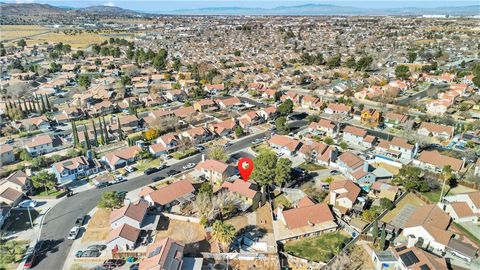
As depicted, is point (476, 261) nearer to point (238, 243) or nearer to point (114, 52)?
point (238, 243)

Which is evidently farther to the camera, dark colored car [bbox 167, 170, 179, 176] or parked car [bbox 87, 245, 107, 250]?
dark colored car [bbox 167, 170, 179, 176]

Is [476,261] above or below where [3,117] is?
below

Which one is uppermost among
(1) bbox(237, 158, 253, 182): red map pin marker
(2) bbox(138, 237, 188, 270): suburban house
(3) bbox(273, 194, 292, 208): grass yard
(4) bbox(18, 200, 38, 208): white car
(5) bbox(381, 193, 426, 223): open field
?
(1) bbox(237, 158, 253, 182): red map pin marker

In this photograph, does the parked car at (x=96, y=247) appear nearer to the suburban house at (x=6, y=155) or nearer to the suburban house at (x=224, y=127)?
the suburban house at (x=6, y=155)

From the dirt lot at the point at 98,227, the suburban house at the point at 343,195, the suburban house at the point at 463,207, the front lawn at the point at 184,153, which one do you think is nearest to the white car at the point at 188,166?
the front lawn at the point at 184,153

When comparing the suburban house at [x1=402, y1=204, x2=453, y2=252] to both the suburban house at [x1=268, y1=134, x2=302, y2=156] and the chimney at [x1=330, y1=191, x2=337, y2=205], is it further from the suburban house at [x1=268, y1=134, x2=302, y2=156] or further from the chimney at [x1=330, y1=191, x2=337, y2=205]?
the suburban house at [x1=268, y1=134, x2=302, y2=156]

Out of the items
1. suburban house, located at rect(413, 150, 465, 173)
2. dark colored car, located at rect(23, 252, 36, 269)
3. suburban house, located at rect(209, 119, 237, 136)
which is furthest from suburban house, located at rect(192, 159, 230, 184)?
suburban house, located at rect(413, 150, 465, 173)

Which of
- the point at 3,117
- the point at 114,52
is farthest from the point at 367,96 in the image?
the point at 114,52
